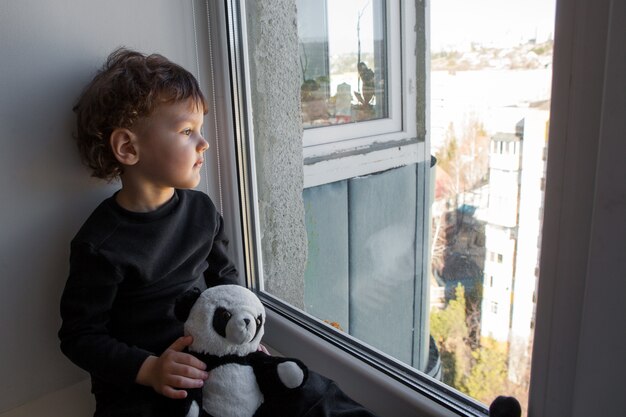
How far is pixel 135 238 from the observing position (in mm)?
875

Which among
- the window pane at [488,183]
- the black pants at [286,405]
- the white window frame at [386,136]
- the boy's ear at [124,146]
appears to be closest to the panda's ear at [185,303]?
the black pants at [286,405]

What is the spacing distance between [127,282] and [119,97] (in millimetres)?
306

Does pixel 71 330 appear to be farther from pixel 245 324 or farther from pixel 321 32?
pixel 321 32

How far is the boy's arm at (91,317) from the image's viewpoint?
0.81 meters

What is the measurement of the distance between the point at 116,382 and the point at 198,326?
6.4 inches

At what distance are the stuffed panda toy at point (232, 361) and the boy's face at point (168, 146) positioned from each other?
0.23 meters

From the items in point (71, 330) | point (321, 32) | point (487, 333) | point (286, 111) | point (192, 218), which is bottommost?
point (487, 333)

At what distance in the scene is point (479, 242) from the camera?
→ 0.99m

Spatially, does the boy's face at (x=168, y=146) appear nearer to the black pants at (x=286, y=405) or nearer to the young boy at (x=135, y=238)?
the young boy at (x=135, y=238)

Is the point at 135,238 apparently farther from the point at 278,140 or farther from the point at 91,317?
the point at 278,140

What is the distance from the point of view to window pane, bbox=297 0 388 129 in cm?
139

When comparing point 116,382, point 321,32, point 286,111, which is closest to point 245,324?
point 116,382

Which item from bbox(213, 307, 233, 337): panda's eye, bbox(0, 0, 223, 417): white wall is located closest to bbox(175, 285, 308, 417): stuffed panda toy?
bbox(213, 307, 233, 337): panda's eye

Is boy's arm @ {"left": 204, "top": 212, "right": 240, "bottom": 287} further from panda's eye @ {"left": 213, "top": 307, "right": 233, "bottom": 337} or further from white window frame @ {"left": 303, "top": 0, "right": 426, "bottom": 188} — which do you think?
white window frame @ {"left": 303, "top": 0, "right": 426, "bottom": 188}
